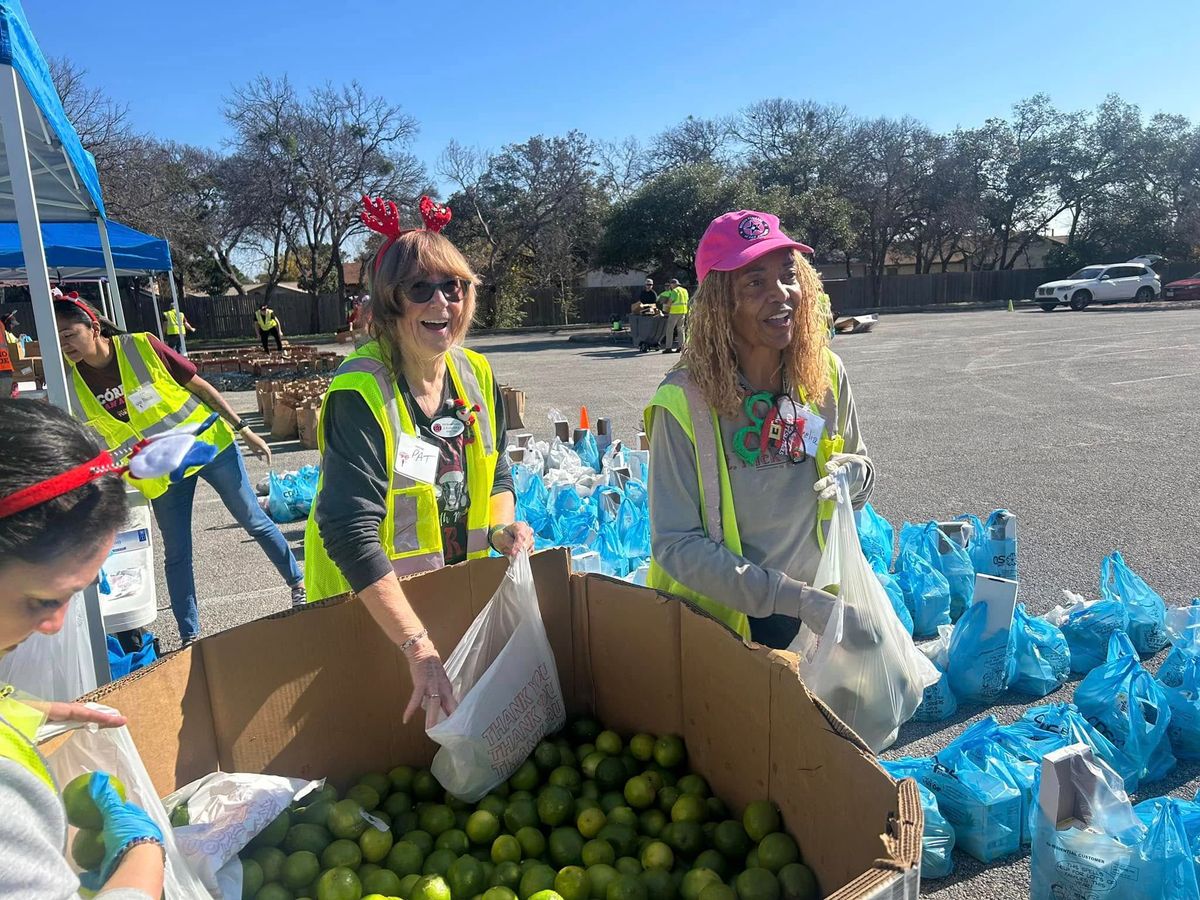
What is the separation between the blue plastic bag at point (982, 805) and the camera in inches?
101

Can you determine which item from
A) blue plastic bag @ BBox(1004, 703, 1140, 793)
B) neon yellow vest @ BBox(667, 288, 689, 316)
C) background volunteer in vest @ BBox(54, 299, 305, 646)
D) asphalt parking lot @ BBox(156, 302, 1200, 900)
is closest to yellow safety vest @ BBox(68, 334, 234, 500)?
background volunteer in vest @ BBox(54, 299, 305, 646)

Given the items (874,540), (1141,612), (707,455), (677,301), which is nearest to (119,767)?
(707,455)

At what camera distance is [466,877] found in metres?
1.84

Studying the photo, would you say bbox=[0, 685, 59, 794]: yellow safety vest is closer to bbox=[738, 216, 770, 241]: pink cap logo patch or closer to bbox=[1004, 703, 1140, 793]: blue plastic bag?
bbox=[738, 216, 770, 241]: pink cap logo patch

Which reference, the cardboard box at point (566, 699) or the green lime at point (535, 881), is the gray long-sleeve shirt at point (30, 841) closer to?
the cardboard box at point (566, 699)

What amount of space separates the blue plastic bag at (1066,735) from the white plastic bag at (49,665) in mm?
2951

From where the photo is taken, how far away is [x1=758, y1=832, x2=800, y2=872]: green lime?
1.67 meters

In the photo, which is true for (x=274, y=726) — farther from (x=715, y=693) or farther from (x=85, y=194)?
(x=85, y=194)

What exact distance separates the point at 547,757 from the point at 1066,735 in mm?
1777

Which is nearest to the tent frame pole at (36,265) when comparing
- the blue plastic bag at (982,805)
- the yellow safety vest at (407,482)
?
the yellow safety vest at (407,482)

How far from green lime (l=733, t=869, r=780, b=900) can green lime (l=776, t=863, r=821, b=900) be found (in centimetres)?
2

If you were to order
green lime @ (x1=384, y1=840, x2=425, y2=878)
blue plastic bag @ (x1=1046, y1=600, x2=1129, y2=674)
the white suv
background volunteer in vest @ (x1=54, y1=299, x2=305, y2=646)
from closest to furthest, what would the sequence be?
green lime @ (x1=384, y1=840, x2=425, y2=878) → blue plastic bag @ (x1=1046, y1=600, x2=1129, y2=674) → background volunteer in vest @ (x1=54, y1=299, x2=305, y2=646) → the white suv

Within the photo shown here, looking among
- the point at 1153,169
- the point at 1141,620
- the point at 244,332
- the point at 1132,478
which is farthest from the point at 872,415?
the point at 1153,169

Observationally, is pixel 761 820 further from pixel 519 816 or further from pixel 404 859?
pixel 404 859
